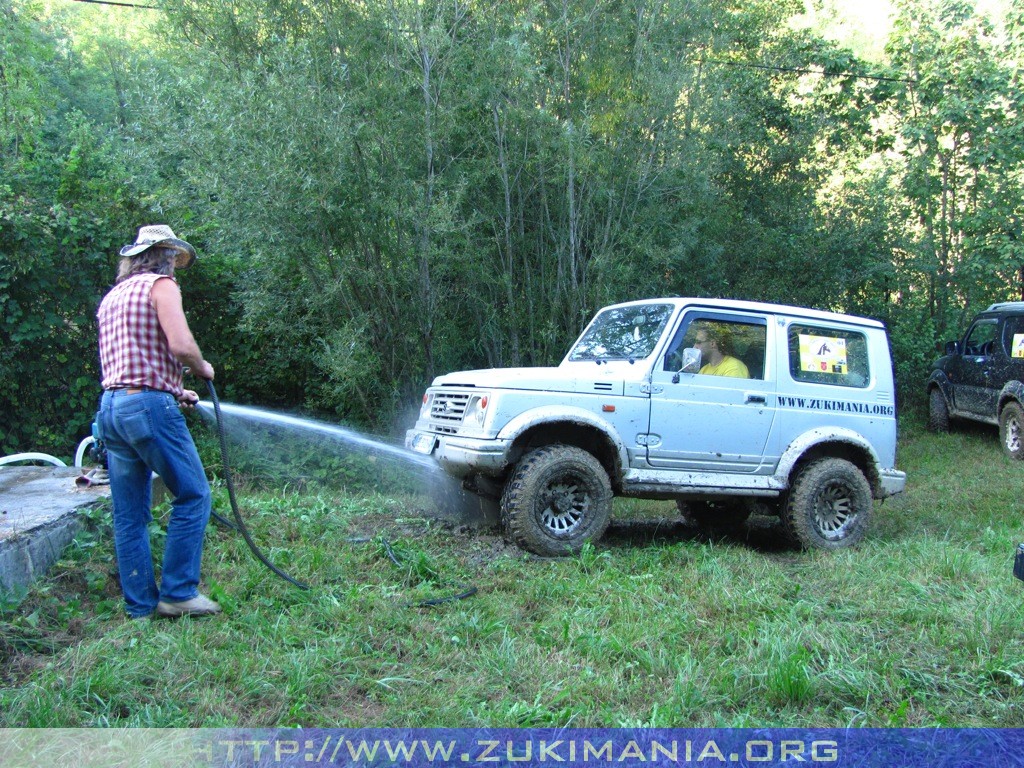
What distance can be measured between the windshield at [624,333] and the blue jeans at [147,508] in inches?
142

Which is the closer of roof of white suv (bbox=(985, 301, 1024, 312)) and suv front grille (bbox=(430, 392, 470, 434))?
suv front grille (bbox=(430, 392, 470, 434))

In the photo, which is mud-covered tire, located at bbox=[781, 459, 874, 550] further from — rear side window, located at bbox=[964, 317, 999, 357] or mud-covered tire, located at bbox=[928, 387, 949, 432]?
mud-covered tire, located at bbox=[928, 387, 949, 432]

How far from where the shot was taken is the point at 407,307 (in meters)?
9.56

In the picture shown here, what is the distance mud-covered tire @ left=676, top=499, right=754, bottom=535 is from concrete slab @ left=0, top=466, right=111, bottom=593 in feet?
16.6

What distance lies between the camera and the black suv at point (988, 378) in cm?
1162

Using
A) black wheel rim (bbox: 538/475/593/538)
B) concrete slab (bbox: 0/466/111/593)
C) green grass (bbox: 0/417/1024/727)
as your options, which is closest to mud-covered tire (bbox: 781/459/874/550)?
green grass (bbox: 0/417/1024/727)

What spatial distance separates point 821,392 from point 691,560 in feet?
6.57

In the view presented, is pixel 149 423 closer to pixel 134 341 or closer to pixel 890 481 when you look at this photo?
pixel 134 341

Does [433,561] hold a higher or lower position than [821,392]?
lower

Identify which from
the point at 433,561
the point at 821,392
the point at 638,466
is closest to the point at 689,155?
the point at 821,392

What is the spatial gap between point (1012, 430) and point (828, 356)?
6.28 metres

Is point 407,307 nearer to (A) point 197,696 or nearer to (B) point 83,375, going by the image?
(B) point 83,375

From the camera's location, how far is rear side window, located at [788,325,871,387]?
698 cm
